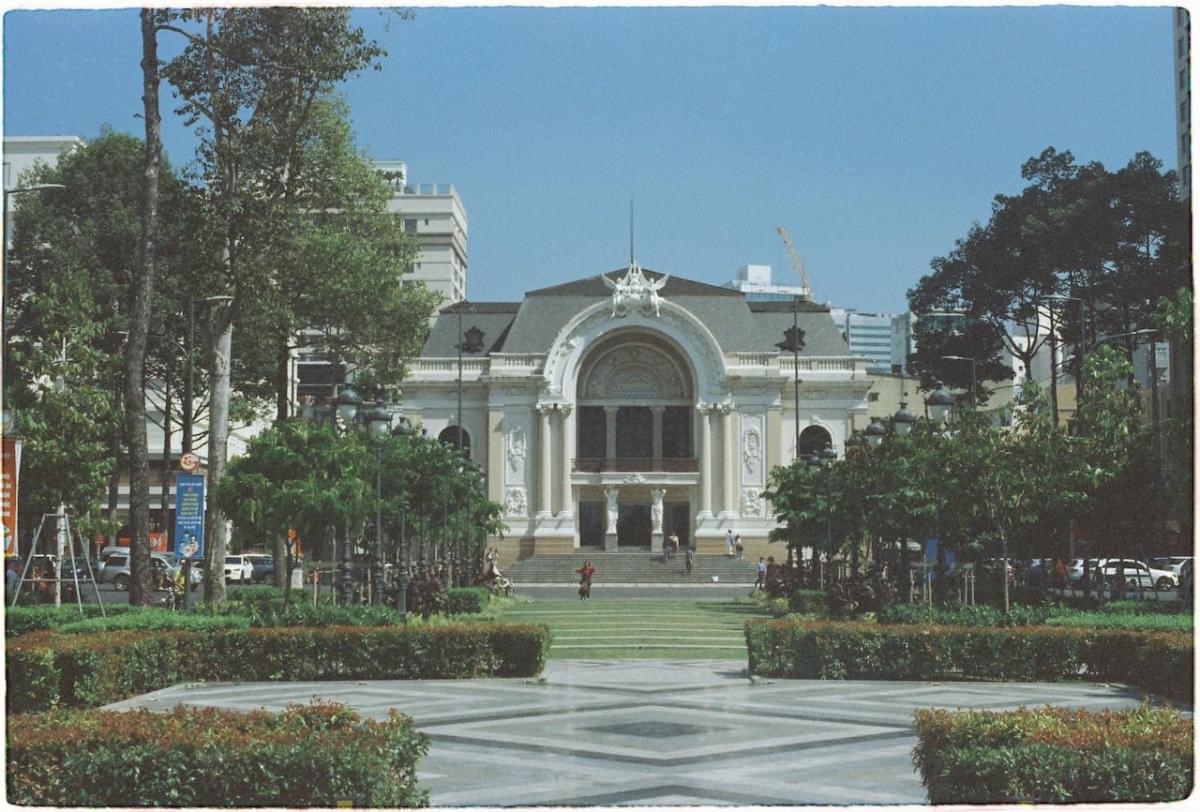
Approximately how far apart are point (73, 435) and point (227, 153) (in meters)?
7.33

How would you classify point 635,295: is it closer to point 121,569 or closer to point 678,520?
point 678,520

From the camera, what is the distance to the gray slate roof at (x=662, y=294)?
79562 mm

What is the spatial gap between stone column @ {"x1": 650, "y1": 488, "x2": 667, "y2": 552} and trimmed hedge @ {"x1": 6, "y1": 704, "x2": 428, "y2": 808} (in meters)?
63.6

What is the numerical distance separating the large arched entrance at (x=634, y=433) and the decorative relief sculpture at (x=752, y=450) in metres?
2.59

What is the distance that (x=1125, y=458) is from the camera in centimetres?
3622

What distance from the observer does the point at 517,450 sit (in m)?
77.7

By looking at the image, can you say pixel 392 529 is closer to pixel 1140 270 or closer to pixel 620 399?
pixel 1140 270

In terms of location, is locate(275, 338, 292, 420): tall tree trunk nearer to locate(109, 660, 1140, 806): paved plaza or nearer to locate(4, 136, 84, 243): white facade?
locate(4, 136, 84, 243): white facade

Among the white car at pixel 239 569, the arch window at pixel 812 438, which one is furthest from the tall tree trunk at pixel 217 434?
the arch window at pixel 812 438

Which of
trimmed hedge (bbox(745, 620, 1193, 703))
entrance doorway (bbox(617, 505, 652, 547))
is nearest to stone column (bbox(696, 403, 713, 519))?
entrance doorway (bbox(617, 505, 652, 547))

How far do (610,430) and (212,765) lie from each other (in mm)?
67917

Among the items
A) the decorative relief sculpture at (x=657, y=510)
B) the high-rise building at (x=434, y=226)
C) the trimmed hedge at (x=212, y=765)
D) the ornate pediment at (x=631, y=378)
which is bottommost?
the trimmed hedge at (x=212, y=765)

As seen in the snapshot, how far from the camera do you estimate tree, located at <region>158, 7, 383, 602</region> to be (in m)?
32.1

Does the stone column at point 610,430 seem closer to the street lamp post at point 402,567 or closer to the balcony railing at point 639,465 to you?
the balcony railing at point 639,465
